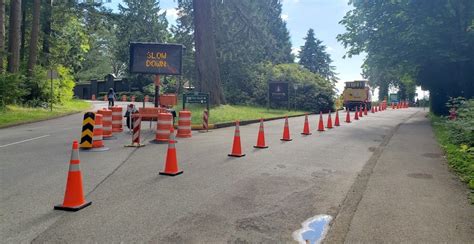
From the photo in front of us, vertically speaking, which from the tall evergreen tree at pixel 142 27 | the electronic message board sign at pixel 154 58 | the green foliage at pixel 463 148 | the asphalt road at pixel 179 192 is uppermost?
the tall evergreen tree at pixel 142 27

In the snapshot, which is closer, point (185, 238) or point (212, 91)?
point (185, 238)

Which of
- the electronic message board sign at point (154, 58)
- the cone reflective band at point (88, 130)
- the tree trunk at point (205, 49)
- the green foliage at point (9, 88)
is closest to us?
the cone reflective band at point (88, 130)

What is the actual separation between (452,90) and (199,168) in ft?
78.5

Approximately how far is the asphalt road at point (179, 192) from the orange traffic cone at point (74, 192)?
0.58ft

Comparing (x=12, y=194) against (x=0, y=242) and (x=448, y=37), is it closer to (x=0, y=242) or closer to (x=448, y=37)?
(x=0, y=242)

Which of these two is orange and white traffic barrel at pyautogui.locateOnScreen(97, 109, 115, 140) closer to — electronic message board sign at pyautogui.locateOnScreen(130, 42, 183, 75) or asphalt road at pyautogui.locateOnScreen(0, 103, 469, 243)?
asphalt road at pyautogui.locateOnScreen(0, 103, 469, 243)

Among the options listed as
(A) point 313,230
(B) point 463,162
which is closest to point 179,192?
(A) point 313,230

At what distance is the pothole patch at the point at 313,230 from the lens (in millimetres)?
4527

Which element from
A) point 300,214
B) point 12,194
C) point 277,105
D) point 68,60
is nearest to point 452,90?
point 277,105

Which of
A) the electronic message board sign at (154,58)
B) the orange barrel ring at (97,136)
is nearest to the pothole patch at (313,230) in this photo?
the orange barrel ring at (97,136)

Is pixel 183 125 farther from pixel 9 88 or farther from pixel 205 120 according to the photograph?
pixel 9 88

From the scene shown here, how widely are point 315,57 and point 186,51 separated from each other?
1556 inches

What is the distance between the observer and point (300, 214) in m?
5.45

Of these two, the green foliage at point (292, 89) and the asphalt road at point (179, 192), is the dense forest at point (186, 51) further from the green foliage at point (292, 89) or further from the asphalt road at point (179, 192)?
the asphalt road at point (179, 192)
